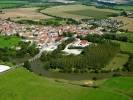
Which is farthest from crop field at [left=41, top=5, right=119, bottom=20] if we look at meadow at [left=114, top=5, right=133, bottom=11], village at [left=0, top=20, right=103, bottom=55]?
village at [left=0, top=20, right=103, bottom=55]

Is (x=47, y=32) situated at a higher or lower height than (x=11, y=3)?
lower

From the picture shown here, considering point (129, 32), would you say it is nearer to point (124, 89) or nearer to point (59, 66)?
point (59, 66)

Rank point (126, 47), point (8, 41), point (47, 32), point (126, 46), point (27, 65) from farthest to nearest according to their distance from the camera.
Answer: point (47, 32), point (8, 41), point (126, 46), point (126, 47), point (27, 65)

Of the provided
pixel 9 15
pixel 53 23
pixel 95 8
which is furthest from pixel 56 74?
pixel 95 8

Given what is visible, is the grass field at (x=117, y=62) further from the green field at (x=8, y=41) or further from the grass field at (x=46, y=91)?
the green field at (x=8, y=41)

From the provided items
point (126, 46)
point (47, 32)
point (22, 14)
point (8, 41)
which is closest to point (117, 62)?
point (126, 46)

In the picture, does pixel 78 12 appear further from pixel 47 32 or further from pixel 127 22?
pixel 47 32

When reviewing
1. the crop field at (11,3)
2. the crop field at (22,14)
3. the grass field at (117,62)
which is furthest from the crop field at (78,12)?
the grass field at (117,62)
